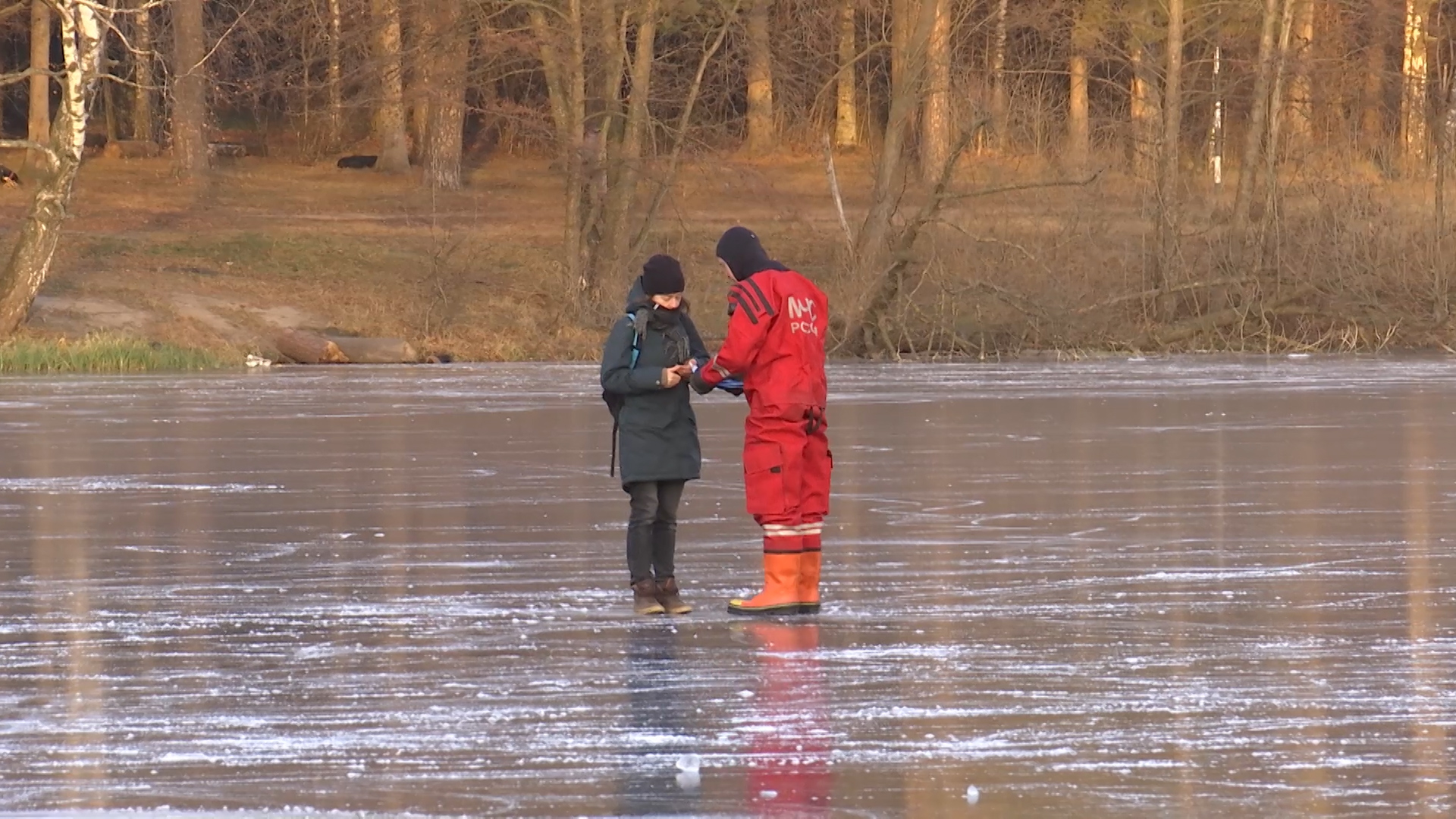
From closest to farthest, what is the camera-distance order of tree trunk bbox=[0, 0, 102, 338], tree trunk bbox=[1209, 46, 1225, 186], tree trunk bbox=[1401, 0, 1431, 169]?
1. tree trunk bbox=[0, 0, 102, 338]
2. tree trunk bbox=[1401, 0, 1431, 169]
3. tree trunk bbox=[1209, 46, 1225, 186]

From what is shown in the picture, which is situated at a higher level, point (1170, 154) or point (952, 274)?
point (1170, 154)

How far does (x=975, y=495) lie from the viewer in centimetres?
1431

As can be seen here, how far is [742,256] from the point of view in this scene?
9672 millimetres

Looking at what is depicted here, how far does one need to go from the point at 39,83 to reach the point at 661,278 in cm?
4722

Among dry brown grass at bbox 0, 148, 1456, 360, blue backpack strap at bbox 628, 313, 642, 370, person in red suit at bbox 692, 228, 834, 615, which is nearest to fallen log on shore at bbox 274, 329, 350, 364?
dry brown grass at bbox 0, 148, 1456, 360

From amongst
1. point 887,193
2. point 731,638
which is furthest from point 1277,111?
point 731,638

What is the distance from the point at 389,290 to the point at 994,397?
17.4 m

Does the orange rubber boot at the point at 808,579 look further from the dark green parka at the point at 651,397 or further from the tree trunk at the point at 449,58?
the tree trunk at the point at 449,58

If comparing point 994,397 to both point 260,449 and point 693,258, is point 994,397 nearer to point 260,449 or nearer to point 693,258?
point 260,449

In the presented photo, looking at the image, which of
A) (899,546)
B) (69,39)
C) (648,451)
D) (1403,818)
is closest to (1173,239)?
(69,39)

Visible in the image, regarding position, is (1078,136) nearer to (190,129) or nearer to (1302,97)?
(1302,97)

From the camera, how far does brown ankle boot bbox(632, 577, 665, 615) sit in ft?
31.2

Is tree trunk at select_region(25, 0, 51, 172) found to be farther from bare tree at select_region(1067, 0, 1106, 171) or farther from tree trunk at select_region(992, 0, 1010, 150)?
bare tree at select_region(1067, 0, 1106, 171)

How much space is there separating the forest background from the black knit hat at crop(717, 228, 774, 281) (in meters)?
23.1
